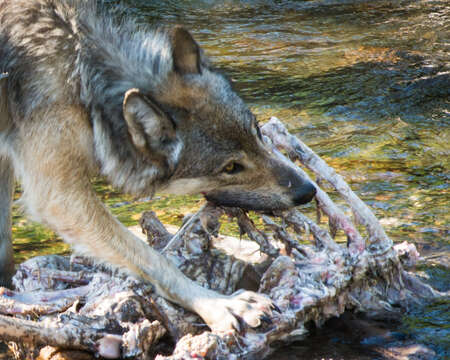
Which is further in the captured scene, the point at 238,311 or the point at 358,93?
the point at 358,93

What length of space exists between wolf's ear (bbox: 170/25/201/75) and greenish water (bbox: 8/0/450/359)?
1836 mm

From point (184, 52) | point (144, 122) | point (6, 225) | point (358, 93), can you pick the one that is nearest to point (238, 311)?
point (144, 122)

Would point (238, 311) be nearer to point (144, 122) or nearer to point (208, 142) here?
point (208, 142)

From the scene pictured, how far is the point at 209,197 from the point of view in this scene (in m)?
4.67

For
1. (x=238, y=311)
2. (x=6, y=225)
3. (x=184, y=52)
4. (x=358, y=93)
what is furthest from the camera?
(x=358, y=93)

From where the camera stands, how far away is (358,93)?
352 inches

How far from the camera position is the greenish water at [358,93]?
19.6 feet

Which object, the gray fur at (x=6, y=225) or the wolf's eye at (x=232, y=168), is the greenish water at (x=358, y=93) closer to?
the gray fur at (x=6, y=225)

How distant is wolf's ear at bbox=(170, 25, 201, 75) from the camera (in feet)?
14.5

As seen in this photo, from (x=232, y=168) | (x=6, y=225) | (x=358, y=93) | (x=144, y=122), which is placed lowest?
(x=358, y=93)

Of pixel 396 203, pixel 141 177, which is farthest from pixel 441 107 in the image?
pixel 141 177

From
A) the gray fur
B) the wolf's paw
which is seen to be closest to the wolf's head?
the wolf's paw

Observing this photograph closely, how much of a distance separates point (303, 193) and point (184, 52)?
115 cm

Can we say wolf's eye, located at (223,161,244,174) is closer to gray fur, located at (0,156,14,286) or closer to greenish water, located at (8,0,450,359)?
greenish water, located at (8,0,450,359)
